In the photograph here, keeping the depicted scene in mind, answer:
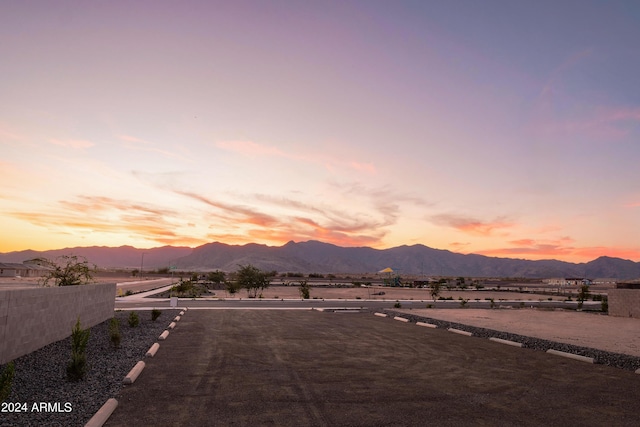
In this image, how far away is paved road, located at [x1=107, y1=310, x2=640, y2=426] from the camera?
27.8ft

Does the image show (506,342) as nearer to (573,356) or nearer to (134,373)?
(573,356)

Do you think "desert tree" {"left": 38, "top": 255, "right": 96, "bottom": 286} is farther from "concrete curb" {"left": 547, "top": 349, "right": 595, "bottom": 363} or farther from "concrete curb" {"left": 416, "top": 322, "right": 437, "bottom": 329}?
"concrete curb" {"left": 547, "top": 349, "right": 595, "bottom": 363}

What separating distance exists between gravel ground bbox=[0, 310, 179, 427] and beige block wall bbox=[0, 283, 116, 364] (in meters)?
0.41

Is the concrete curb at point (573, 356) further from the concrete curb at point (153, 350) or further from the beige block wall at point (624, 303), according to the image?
the beige block wall at point (624, 303)

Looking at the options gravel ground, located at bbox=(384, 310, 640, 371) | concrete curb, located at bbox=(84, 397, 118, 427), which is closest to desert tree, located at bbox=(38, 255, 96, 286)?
concrete curb, located at bbox=(84, 397, 118, 427)

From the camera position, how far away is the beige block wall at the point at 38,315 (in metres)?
13.0

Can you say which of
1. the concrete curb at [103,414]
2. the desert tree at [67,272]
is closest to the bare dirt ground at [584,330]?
the concrete curb at [103,414]

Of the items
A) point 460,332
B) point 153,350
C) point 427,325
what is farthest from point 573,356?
point 153,350

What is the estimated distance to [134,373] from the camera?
11352 mm

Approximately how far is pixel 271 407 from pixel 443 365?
679 centimetres

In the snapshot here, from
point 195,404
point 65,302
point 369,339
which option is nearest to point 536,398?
point 195,404

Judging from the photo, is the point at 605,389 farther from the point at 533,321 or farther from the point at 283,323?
the point at 533,321

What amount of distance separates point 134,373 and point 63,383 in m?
1.62

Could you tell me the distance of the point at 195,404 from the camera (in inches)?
358
